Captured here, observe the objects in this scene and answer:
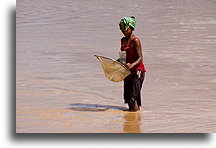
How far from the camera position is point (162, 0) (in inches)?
311

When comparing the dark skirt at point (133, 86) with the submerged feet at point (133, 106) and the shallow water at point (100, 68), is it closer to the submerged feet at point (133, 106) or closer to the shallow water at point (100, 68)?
the submerged feet at point (133, 106)

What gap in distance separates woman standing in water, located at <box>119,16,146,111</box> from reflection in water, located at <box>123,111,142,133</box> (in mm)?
88

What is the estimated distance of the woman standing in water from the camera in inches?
216

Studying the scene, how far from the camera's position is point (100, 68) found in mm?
7133

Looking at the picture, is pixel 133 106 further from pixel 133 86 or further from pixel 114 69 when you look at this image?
pixel 114 69

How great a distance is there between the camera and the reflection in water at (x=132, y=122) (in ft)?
17.5

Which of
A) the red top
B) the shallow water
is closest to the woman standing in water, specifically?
the red top

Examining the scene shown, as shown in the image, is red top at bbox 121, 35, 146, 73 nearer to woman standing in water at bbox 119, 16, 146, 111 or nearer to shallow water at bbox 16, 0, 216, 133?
woman standing in water at bbox 119, 16, 146, 111

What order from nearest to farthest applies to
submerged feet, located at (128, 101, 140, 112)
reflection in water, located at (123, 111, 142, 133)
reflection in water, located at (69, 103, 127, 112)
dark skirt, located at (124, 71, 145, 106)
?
reflection in water, located at (123, 111, 142, 133) → dark skirt, located at (124, 71, 145, 106) → submerged feet, located at (128, 101, 140, 112) → reflection in water, located at (69, 103, 127, 112)

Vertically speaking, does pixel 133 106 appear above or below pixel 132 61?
below

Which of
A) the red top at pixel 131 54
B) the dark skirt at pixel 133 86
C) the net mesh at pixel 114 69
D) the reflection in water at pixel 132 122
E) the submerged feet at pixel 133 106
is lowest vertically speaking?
the reflection in water at pixel 132 122

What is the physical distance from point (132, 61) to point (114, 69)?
20 cm

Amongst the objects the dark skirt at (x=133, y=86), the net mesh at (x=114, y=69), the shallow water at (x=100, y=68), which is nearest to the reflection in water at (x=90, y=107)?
the shallow water at (x=100, y=68)

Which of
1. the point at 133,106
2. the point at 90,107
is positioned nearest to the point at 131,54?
the point at 133,106
